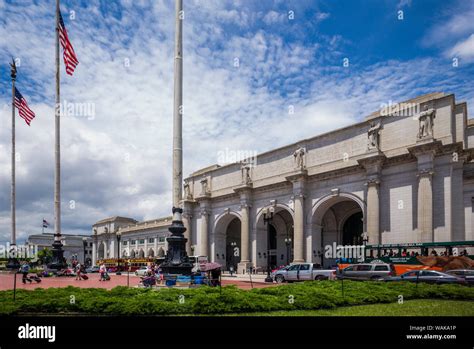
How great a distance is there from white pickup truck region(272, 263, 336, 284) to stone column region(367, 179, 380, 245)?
8556mm

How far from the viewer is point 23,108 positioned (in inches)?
1478

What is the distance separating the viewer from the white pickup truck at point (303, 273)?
2991 centimetres

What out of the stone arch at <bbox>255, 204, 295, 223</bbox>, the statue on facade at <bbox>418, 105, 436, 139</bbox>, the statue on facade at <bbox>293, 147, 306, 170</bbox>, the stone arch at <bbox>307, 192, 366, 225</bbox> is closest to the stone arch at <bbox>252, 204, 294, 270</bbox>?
the stone arch at <bbox>255, 204, 295, 223</bbox>

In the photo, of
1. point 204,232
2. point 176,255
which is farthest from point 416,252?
point 204,232

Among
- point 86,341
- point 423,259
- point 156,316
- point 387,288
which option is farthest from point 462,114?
point 86,341

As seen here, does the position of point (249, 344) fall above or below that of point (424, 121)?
below

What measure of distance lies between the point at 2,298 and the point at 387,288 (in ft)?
50.0

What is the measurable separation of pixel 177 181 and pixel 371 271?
1397 centimetres

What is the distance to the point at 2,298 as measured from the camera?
14.3m

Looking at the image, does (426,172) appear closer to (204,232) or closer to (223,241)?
(223,241)

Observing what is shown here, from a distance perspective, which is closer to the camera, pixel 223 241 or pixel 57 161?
pixel 57 161

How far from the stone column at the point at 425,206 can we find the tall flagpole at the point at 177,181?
853 inches

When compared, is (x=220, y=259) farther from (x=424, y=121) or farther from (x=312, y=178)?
(x=424, y=121)

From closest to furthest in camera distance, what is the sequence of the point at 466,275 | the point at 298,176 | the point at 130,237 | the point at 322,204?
the point at 466,275, the point at 322,204, the point at 298,176, the point at 130,237
